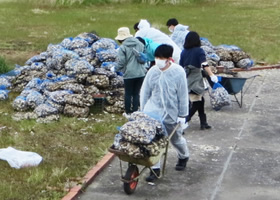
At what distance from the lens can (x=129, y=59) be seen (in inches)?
402

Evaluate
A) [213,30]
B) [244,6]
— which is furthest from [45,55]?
[244,6]

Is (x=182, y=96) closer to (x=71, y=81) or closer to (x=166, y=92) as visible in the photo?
(x=166, y=92)

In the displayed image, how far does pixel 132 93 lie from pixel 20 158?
9.47 feet

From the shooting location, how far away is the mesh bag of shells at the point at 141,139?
689 cm

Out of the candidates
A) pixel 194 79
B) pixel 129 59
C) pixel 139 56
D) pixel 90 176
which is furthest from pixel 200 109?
pixel 90 176

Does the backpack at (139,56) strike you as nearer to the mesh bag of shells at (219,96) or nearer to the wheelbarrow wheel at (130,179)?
the mesh bag of shells at (219,96)

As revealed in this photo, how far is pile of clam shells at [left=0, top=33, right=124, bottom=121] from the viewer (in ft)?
36.4

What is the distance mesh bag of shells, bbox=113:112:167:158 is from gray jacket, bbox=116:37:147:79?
314 cm

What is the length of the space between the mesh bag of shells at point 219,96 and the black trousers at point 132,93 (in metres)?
1.49

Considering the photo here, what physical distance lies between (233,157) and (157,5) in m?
25.5

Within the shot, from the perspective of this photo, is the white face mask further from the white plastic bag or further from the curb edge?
the white plastic bag

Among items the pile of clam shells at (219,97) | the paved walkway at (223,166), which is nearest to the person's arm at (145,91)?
the paved walkway at (223,166)

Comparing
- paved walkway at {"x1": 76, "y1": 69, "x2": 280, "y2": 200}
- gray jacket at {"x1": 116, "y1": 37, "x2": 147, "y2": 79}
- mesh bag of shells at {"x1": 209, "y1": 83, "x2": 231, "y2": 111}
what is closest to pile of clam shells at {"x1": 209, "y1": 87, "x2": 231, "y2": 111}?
mesh bag of shells at {"x1": 209, "y1": 83, "x2": 231, "y2": 111}

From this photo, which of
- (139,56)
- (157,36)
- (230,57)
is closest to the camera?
(139,56)
